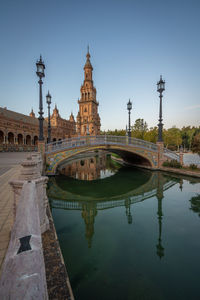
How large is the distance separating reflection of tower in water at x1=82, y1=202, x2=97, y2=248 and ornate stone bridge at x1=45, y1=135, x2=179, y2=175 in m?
6.28

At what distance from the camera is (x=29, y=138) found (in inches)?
1639

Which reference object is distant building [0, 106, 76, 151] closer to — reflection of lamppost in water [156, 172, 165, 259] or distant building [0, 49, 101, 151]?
distant building [0, 49, 101, 151]

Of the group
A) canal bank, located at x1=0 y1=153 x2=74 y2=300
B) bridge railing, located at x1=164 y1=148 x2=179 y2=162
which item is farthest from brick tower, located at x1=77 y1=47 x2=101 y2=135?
canal bank, located at x1=0 y1=153 x2=74 y2=300

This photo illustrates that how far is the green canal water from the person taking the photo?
2.86 metres

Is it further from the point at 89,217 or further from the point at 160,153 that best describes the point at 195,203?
the point at 160,153

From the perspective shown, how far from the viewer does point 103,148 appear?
14.6 m

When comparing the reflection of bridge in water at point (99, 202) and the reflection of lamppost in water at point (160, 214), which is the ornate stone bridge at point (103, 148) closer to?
the reflection of bridge in water at point (99, 202)

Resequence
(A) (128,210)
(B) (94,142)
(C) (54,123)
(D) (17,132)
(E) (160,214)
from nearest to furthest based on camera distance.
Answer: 1. (E) (160,214)
2. (A) (128,210)
3. (B) (94,142)
4. (D) (17,132)
5. (C) (54,123)

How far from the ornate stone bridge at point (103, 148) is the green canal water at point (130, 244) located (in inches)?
180

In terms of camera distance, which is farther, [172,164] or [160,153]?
[160,153]

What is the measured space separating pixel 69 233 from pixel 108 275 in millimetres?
2025

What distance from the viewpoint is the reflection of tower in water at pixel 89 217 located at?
4.65 metres

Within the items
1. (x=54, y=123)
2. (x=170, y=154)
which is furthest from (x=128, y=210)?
(x=54, y=123)

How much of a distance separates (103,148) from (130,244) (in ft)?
35.7
